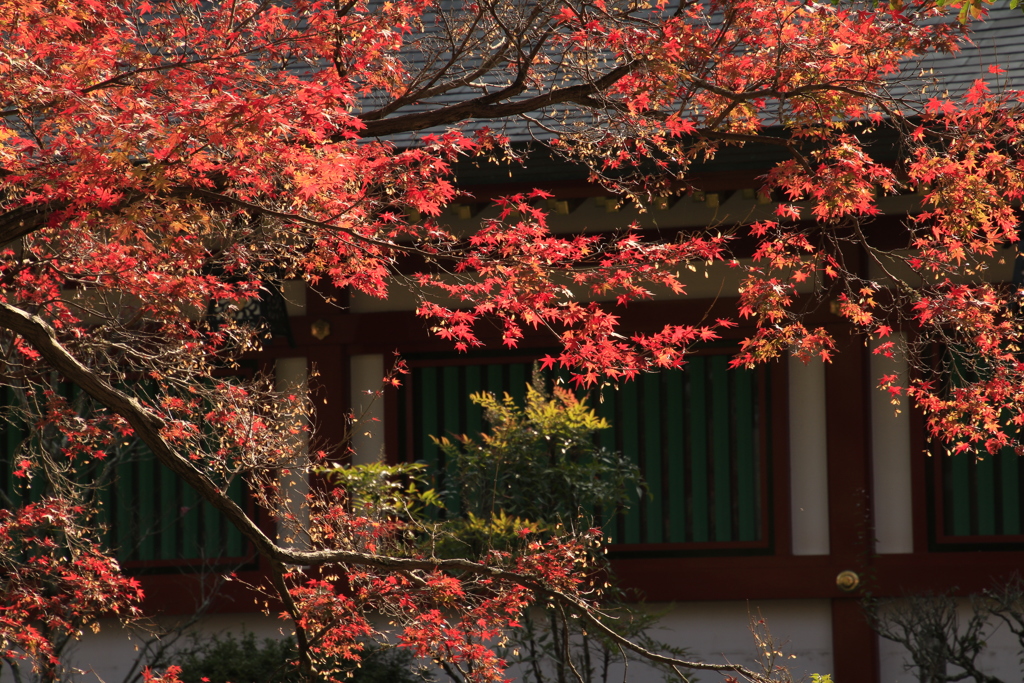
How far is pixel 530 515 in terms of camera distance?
259 inches

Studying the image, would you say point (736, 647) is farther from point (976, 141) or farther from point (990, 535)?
point (976, 141)

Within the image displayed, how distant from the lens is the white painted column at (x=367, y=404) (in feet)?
25.0

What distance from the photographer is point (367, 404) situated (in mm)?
7699

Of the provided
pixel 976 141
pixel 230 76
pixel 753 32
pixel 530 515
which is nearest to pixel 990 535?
pixel 530 515

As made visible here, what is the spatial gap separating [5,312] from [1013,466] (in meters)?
5.90

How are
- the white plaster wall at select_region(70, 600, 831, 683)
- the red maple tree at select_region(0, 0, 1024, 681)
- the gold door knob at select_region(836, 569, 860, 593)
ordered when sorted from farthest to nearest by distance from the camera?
the white plaster wall at select_region(70, 600, 831, 683) → the gold door knob at select_region(836, 569, 860, 593) → the red maple tree at select_region(0, 0, 1024, 681)

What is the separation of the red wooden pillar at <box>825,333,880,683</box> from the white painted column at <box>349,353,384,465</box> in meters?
2.99

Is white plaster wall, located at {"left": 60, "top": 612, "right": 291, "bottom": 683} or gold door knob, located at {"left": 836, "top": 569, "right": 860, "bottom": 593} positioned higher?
gold door knob, located at {"left": 836, "top": 569, "right": 860, "bottom": 593}

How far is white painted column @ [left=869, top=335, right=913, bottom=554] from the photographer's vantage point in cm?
711

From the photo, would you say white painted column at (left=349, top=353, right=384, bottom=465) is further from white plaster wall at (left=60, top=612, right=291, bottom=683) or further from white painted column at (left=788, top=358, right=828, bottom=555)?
white painted column at (left=788, top=358, right=828, bottom=555)

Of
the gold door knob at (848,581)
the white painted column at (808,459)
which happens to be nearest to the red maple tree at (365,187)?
the white painted column at (808,459)

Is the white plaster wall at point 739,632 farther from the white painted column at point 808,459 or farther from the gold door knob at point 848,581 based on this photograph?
the white painted column at point 808,459

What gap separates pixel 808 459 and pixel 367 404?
2.99 m

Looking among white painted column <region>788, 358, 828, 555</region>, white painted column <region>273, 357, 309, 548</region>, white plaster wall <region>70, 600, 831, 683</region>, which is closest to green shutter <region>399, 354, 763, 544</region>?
white painted column <region>788, 358, 828, 555</region>
